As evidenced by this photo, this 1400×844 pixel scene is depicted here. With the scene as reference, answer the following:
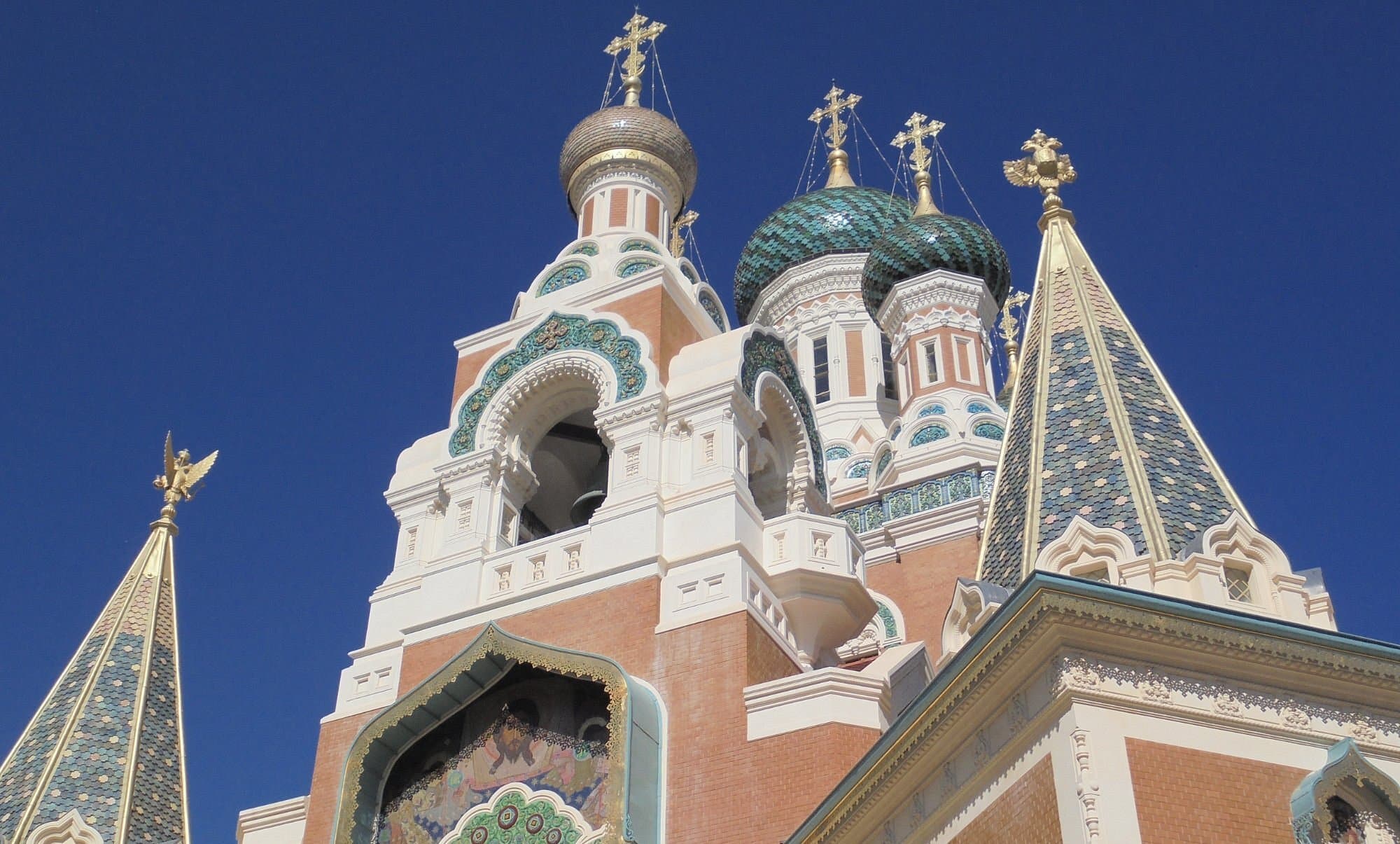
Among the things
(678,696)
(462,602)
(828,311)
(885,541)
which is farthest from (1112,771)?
(828,311)

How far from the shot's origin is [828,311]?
21.5 m

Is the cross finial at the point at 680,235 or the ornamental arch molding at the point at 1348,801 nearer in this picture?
the ornamental arch molding at the point at 1348,801

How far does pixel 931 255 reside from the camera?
19.0 meters

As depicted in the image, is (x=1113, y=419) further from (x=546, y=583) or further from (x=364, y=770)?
(x=364, y=770)

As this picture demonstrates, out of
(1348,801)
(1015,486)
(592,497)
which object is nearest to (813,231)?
(592,497)

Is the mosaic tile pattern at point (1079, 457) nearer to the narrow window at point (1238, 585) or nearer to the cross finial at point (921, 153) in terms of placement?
the narrow window at point (1238, 585)

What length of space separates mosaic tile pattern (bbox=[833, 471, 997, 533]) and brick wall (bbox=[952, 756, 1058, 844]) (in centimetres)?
917

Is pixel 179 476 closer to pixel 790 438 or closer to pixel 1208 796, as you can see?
pixel 790 438

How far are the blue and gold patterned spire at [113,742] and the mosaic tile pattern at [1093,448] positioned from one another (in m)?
6.75

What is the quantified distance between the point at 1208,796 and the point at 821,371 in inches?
578

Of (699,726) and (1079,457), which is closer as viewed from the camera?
(1079,457)

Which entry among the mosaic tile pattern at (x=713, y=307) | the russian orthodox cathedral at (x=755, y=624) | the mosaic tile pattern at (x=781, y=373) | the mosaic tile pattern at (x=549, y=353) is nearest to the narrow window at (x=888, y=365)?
the russian orthodox cathedral at (x=755, y=624)

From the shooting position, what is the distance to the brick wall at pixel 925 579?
15.0 metres

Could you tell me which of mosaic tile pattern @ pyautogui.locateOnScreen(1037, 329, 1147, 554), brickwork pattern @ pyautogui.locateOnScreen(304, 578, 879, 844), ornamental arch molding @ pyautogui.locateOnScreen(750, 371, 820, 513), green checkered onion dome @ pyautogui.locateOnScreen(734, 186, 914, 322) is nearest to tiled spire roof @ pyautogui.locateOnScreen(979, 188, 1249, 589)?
mosaic tile pattern @ pyautogui.locateOnScreen(1037, 329, 1147, 554)
